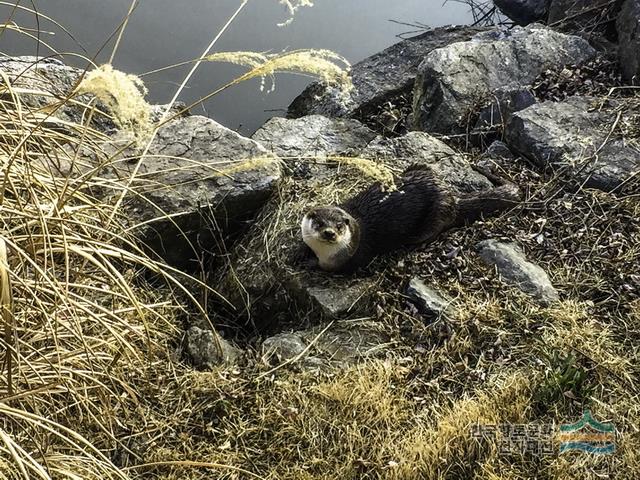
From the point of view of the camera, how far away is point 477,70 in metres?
4.94

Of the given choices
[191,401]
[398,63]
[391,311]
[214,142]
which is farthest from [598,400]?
[398,63]

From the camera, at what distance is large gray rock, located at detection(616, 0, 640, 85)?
4.70 m

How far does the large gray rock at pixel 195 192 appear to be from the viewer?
3807mm

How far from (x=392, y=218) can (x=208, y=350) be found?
3.76 feet

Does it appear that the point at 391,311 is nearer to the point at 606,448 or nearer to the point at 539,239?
the point at 539,239

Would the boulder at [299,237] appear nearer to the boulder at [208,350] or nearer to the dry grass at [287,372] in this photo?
the dry grass at [287,372]

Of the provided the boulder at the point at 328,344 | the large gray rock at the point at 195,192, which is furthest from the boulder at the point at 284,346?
the large gray rock at the point at 195,192

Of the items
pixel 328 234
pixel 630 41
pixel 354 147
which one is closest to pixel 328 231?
pixel 328 234

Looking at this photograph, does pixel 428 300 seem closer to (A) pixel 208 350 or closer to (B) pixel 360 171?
(A) pixel 208 350

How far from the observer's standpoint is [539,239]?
147 inches

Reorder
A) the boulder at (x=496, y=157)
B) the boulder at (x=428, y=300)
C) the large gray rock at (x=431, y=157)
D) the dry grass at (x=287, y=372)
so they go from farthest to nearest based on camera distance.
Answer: the boulder at (x=496, y=157) < the large gray rock at (x=431, y=157) < the boulder at (x=428, y=300) < the dry grass at (x=287, y=372)

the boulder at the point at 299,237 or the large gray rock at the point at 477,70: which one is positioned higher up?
the large gray rock at the point at 477,70

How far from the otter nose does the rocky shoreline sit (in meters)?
0.22

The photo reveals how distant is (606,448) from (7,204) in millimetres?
2070
